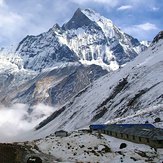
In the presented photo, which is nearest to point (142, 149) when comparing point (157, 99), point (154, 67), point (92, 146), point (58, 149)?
point (92, 146)

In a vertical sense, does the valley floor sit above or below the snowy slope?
below

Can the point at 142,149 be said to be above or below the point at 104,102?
below

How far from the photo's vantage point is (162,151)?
57.2 meters

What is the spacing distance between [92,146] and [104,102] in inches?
4365

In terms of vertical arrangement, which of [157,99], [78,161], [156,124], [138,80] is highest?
[138,80]

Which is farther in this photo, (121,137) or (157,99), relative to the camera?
(157,99)

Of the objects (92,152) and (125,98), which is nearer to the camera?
(92,152)

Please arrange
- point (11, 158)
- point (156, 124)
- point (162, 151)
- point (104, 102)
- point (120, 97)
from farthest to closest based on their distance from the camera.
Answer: point (104, 102) → point (120, 97) → point (156, 124) → point (162, 151) → point (11, 158)

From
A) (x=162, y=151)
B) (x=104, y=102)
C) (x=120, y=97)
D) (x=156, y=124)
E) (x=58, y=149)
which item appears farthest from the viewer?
(x=104, y=102)

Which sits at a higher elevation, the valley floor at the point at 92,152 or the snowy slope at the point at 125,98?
the snowy slope at the point at 125,98

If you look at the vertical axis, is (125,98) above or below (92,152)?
above

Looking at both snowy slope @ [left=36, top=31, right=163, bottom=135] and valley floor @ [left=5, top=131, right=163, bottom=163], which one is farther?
snowy slope @ [left=36, top=31, right=163, bottom=135]

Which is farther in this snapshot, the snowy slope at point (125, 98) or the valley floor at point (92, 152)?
the snowy slope at point (125, 98)

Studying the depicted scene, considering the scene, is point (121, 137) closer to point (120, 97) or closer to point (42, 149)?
point (42, 149)
